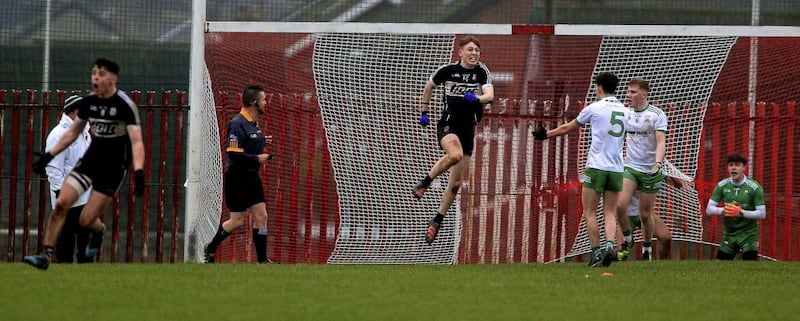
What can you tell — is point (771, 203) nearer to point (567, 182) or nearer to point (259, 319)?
point (567, 182)

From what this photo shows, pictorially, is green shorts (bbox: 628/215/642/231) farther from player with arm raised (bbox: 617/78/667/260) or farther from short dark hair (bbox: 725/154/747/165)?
short dark hair (bbox: 725/154/747/165)

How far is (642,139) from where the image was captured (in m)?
15.8

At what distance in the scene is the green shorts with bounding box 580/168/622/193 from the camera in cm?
1374

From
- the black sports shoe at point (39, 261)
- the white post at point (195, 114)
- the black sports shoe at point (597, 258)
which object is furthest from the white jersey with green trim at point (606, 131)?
the black sports shoe at point (39, 261)

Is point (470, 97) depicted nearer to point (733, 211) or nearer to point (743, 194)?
point (733, 211)

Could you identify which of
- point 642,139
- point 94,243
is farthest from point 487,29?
point 94,243

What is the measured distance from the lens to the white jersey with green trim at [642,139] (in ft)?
50.9

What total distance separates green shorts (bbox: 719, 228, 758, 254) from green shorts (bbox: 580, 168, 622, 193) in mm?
4130

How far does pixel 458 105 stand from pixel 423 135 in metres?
2.90

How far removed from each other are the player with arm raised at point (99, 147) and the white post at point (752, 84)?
26.6 feet

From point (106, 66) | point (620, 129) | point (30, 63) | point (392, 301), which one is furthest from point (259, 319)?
point (30, 63)

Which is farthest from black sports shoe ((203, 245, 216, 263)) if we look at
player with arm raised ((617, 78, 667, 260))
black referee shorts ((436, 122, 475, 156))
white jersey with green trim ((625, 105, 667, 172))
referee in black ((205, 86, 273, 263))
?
white jersey with green trim ((625, 105, 667, 172))

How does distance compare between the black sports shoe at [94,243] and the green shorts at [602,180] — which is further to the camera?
the black sports shoe at [94,243]

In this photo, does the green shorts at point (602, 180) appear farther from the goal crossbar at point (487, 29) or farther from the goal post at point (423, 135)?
the goal post at point (423, 135)
